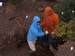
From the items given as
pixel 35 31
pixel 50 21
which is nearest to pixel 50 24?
pixel 50 21

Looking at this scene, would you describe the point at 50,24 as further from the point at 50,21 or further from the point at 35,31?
the point at 35,31

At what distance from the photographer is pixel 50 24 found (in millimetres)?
11930

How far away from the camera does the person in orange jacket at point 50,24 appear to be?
468 inches

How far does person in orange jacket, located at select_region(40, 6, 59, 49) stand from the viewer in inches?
468

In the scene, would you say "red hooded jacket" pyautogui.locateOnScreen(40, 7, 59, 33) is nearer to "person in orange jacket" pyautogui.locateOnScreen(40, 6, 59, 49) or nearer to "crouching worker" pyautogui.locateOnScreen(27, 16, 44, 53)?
"person in orange jacket" pyautogui.locateOnScreen(40, 6, 59, 49)

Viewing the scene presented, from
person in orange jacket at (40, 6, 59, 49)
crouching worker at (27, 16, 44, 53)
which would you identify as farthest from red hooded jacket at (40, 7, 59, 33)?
crouching worker at (27, 16, 44, 53)

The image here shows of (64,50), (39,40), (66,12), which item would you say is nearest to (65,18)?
(66,12)

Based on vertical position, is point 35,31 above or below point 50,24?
below

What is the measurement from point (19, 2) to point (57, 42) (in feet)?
14.0

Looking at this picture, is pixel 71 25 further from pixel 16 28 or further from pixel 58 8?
pixel 16 28

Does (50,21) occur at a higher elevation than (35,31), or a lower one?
higher

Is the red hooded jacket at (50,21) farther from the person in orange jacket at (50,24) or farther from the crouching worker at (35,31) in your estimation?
the crouching worker at (35,31)

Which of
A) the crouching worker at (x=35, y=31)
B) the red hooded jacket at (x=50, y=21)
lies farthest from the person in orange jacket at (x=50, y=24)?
the crouching worker at (x=35, y=31)

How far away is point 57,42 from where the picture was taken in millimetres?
12203
